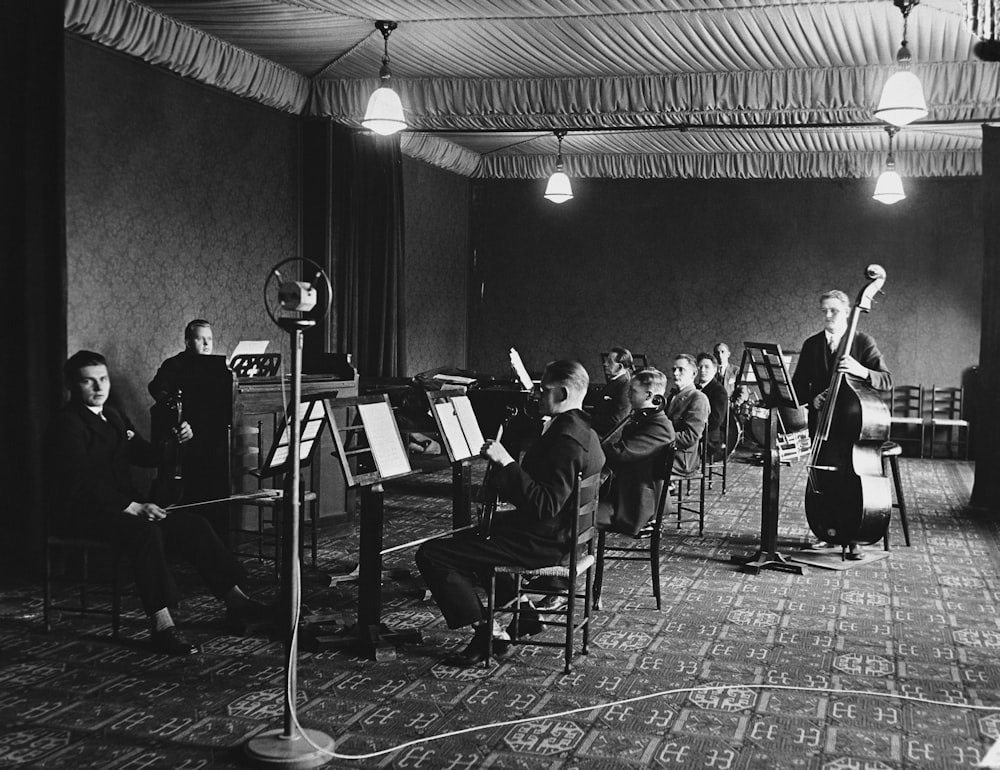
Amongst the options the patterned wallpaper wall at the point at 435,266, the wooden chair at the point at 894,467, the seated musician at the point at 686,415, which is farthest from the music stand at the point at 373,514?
the patterned wallpaper wall at the point at 435,266

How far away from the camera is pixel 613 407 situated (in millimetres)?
7621

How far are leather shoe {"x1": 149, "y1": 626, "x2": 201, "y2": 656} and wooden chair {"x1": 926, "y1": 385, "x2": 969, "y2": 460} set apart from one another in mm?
10196

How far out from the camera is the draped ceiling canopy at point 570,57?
6852 millimetres

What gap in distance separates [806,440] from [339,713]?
13.6ft

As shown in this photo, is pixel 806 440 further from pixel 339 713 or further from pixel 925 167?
pixel 925 167

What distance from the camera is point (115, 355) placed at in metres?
7.35

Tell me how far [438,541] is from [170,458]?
5.98ft

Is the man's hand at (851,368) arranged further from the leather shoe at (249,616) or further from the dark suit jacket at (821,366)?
the leather shoe at (249,616)

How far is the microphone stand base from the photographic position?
133 inches

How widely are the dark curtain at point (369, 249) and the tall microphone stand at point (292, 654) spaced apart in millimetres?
6671

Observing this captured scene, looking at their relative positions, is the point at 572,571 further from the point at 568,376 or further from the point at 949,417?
the point at 949,417

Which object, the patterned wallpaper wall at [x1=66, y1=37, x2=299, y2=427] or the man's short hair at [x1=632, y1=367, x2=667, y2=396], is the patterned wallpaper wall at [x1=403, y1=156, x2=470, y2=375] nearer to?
the patterned wallpaper wall at [x1=66, y1=37, x2=299, y2=427]

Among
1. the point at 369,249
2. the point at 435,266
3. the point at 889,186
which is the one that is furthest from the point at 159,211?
the point at 889,186

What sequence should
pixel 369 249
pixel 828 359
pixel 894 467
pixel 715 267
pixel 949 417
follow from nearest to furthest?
pixel 828 359
pixel 894 467
pixel 369 249
pixel 949 417
pixel 715 267
